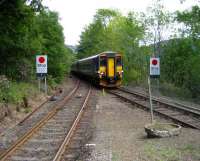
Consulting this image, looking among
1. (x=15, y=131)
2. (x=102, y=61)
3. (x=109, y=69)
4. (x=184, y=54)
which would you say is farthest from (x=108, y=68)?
(x=15, y=131)

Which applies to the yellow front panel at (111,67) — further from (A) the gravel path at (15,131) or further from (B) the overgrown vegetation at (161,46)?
(A) the gravel path at (15,131)

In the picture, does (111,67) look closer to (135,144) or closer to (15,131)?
(15,131)

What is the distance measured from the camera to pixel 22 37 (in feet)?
75.9

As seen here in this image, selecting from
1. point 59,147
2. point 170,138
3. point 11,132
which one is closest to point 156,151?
point 170,138

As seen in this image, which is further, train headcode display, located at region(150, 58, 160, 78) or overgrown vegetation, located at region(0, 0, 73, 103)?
overgrown vegetation, located at region(0, 0, 73, 103)

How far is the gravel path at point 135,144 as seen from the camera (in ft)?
28.7

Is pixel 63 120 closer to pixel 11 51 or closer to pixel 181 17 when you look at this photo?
pixel 11 51

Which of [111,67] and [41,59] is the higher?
[41,59]

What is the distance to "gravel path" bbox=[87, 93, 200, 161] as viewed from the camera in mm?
8742

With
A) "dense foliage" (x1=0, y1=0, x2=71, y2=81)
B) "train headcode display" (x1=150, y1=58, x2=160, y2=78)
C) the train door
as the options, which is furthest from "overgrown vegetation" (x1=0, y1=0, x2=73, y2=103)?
"train headcode display" (x1=150, y1=58, x2=160, y2=78)

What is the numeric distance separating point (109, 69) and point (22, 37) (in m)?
11.4

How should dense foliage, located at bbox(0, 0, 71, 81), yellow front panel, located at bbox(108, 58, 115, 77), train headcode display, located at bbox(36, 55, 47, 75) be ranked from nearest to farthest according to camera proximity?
1. dense foliage, located at bbox(0, 0, 71, 81)
2. train headcode display, located at bbox(36, 55, 47, 75)
3. yellow front panel, located at bbox(108, 58, 115, 77)

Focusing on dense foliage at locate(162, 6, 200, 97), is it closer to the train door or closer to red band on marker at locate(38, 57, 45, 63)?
the train door

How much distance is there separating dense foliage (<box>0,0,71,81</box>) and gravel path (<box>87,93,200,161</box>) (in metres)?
7.15
